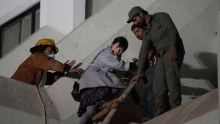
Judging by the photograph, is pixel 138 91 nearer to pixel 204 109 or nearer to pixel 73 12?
pixel 204 109

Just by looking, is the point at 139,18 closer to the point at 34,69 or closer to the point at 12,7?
the point at 34,69

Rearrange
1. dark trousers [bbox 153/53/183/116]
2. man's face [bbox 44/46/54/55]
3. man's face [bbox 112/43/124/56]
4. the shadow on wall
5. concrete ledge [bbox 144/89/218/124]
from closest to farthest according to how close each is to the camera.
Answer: concrete ledge [bbox 144/89/218/124], dark trousers [bbox 153/53/183/116], man's face [bbox 112/43/124/56], the shadow on wall, man's face [bbox 44/46/54/55]

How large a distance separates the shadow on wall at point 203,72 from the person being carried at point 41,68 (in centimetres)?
176

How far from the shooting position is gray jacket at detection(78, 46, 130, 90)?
1115 cm

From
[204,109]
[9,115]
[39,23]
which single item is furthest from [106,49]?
[39,23]

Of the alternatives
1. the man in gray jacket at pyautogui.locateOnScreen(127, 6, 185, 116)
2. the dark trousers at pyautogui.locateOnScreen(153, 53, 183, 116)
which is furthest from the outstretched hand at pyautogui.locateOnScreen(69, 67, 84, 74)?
the dark trousers at pyautogui.locateOnScreen(153, 53, 183, 116)

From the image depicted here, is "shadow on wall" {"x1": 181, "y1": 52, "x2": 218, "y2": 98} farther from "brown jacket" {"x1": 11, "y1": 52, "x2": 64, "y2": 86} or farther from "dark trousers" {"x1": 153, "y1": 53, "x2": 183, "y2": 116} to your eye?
"brown jacket" {"x1": 11, "y1": 52, "x2": 64, "y2": 86}

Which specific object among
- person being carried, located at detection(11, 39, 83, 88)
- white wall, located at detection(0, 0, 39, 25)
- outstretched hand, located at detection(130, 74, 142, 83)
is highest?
white wall, located at detection(0, 0, 39, 25)

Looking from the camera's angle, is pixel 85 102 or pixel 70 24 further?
pixel 70 24

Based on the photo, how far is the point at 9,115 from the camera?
35.8 feet

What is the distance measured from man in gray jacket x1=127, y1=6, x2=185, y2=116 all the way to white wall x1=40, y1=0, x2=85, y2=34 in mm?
6126

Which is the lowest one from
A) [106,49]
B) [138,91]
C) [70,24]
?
[138,91]

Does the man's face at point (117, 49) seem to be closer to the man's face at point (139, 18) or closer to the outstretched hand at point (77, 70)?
the man's face at point (139, 18)

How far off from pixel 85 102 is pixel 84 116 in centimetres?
21
